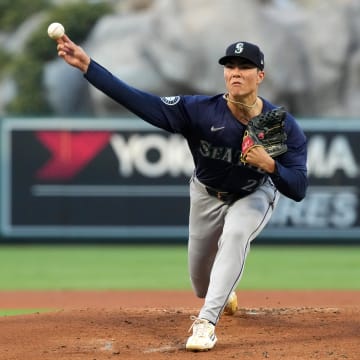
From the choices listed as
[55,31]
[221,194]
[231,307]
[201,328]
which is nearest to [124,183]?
[231,307]

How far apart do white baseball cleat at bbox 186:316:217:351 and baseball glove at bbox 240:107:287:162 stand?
87cm

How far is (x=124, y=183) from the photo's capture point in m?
13.1

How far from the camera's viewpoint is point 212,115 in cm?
548

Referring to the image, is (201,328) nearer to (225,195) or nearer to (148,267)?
(225,195)

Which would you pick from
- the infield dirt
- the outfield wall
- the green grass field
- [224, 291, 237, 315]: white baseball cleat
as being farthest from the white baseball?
the outfield wall

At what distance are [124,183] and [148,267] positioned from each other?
7.77 feet

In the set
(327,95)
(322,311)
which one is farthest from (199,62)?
(322,311)

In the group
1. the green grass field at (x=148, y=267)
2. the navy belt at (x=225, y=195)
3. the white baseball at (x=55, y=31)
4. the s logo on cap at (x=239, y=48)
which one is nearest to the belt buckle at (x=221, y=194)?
the navy belt at (x=225, y=195)

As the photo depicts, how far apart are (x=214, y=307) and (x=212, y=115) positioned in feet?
3.42

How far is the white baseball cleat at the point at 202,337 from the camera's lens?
5070 millimetres

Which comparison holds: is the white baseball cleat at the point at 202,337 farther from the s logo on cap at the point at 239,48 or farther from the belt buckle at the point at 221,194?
the s logo on cap at the point at 239,48

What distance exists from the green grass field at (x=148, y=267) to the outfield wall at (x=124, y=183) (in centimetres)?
25

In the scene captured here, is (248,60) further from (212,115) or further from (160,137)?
(160,137)

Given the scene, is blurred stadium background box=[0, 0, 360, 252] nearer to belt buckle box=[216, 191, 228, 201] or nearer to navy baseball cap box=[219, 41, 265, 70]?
belt buckle box=[216, 191, 228, 201]
